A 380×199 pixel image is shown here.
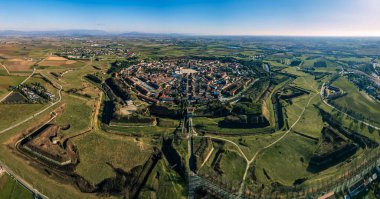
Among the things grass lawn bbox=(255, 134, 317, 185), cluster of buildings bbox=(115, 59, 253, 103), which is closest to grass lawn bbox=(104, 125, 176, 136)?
cluster of buildings bbox=(115, 59, 253, 103)

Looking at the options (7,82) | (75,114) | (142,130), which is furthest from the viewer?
(7,82)

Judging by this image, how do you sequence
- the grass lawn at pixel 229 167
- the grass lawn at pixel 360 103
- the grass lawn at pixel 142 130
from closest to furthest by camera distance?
1. the grass lawn at pixel 229 167
2. the grass lawn at pixel 142 130
3. the grass lawn at pixel 360 103

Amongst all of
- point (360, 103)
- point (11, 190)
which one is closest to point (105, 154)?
point (11, 190)

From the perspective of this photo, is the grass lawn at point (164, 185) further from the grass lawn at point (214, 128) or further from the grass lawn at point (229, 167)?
the grass lawn at point (214, 128)

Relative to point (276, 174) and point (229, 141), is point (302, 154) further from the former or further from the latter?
point (229, 141)

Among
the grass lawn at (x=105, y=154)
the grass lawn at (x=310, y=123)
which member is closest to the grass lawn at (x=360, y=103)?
the grass lawn at (x=310, y=123)

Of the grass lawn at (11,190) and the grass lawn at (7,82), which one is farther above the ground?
the grass lawn at (7,82)

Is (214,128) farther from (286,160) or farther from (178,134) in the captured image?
(286,160)
